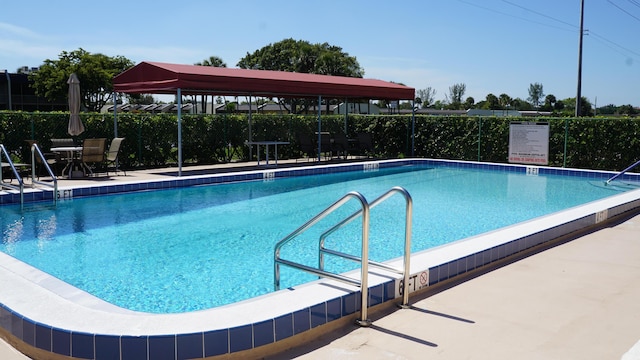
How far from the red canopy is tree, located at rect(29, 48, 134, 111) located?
3901cm

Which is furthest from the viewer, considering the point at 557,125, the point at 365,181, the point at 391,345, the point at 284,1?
the point at 284,1

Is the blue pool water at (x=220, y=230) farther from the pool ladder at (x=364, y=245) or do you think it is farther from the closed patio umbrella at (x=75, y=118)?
the closed patio umbrella at (x=75, y=118)

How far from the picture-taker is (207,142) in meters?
16.1

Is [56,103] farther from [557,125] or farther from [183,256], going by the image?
[183,256]

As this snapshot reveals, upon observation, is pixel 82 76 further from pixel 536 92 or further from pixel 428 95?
pixel 536 92

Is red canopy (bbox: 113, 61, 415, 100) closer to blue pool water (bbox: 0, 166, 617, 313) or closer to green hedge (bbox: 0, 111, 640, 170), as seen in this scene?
green hedge (bbox: 0, 111, 640, 170)

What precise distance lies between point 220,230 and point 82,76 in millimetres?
48799

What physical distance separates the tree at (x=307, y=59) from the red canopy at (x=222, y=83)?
35.7 meters

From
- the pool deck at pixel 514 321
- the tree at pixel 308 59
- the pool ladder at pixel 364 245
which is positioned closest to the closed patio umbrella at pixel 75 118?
the pool ladder at pixel 364 245

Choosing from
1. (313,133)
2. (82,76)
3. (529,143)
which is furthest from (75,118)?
(82,76)

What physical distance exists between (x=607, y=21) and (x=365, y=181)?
34.3 metres

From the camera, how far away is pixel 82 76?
166 feet

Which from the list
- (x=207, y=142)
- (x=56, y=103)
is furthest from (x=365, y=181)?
(x=56, y=103)

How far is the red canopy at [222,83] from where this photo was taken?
40.4ft
